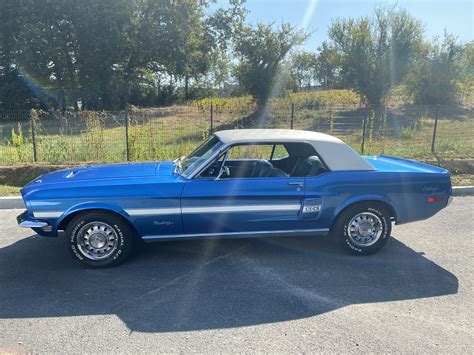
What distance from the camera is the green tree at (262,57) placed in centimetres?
2388

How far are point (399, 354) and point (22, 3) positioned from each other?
31.5 metres

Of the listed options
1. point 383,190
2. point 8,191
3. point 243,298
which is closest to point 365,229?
point 383,190

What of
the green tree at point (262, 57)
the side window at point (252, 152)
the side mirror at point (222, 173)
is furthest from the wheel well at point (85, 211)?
the green tree at point (262, 57)

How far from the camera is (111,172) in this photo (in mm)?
4688

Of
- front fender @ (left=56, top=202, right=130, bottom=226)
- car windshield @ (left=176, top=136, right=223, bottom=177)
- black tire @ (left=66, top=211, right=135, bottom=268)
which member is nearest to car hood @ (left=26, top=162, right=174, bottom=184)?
car windshield @ (left=176, top=136, right=223, bottom=177)

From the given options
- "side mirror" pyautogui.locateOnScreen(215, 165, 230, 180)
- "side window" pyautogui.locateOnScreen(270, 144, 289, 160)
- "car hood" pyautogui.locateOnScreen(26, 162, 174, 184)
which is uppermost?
"side window" pyautogui.locateOnScreen(270, 144, 289, 160)

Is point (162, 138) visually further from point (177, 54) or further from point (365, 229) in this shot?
point (177, 54)

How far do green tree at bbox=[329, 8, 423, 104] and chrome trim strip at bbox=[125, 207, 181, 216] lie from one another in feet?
65.4

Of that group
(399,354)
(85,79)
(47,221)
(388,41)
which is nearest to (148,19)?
(85,79)

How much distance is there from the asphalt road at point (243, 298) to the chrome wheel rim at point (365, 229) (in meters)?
0.24

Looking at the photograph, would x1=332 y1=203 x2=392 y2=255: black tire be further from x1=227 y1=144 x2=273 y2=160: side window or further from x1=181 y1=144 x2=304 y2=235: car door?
x1=227 y1=144 x2=273 y2=160: side window

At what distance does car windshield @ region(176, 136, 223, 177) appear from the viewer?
4.37 m

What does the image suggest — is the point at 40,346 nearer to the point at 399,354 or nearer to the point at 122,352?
the point at 122,352

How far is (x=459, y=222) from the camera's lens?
19.4 ft
